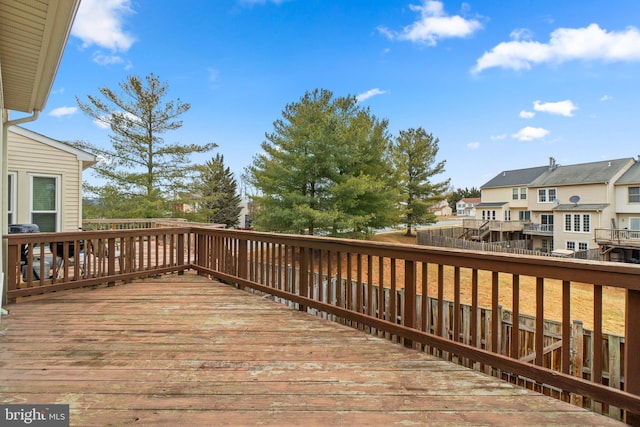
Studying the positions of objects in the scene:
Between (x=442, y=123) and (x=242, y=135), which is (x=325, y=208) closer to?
(x=242, y=135)

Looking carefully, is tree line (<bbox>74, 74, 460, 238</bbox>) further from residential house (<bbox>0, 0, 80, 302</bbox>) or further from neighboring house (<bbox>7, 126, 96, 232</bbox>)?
residential house (<bbox>0, 0, 80, 302</bbox>)

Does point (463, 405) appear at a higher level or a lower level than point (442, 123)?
lower

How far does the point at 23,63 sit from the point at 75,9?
138 cm

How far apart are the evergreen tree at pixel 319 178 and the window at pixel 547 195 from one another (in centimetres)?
1531

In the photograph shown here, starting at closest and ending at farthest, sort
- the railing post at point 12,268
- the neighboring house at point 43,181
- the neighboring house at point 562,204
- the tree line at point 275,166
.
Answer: the railing post at point 12,268
the neighboring house at point 43,181
the tree line at point 275,166
the neighboring house at point 562,204

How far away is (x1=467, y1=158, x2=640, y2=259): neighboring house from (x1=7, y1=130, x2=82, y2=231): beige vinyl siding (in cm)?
2437

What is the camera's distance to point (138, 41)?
11539 mm

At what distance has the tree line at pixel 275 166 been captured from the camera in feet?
38.5

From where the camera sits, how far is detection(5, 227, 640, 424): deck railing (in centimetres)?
167

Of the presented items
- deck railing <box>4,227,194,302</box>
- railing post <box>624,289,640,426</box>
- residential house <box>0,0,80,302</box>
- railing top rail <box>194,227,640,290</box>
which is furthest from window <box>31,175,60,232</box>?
railing post <box>624,289,640,426</box>

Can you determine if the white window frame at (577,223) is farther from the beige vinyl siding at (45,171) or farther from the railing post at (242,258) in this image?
the beige vinyl siding at (45,171)

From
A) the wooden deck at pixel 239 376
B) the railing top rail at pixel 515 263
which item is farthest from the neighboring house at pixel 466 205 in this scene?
A: the wooden deck at pixel 239 376

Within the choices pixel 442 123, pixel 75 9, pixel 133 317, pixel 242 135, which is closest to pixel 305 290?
pixel 133 317

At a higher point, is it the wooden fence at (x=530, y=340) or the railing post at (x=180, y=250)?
the railing post at (x=180, y=250)
